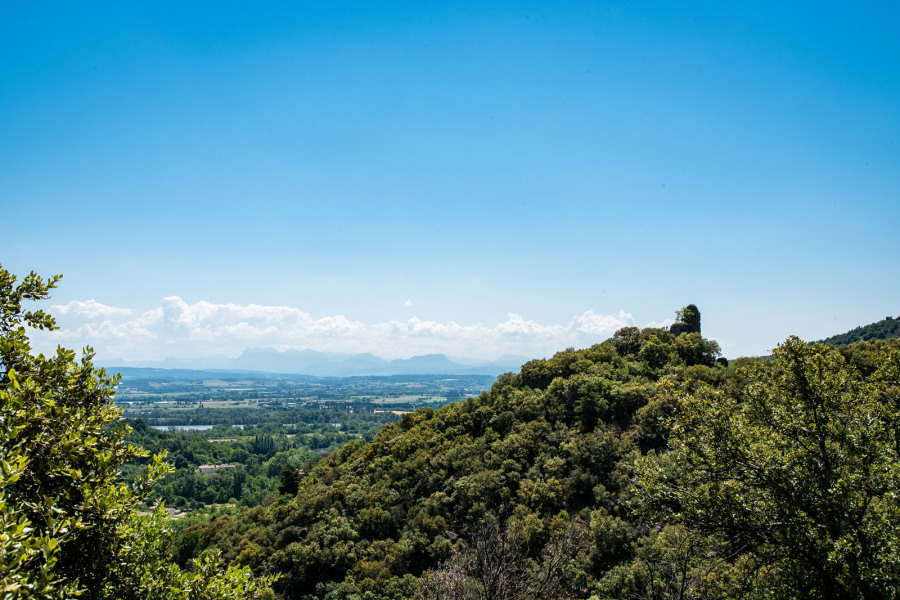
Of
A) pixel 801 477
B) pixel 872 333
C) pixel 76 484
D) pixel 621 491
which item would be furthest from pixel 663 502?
pixel 872 333

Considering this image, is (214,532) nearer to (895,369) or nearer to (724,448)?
(724,448)

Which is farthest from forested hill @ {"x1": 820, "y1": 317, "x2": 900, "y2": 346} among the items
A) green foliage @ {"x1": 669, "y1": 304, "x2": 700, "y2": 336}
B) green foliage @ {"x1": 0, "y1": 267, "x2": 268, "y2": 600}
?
green foliage @ {"x1": 0, "y1": 267, "x2": 268, "y2": 600}

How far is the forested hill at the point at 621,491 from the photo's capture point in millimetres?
7668

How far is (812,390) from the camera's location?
27.7ft

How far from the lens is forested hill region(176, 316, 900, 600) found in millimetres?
7668

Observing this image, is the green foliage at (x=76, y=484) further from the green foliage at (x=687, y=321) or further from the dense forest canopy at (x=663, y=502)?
the green foliage at (x=687, y=321)

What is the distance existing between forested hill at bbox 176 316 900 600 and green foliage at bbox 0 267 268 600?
6.02 metres

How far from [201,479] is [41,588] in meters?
103

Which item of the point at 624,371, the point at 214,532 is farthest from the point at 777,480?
the point at 214,532

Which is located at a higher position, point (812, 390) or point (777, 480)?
point (812, 390)

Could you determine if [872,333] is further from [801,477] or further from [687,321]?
[801,477]

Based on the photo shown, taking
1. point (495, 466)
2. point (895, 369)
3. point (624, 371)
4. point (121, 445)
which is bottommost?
point (495, 466)

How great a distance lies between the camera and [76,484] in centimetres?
556

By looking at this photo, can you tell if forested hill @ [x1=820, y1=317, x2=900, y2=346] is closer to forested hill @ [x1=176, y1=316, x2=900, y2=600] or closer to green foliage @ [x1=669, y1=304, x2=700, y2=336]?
green foliage @ [x1=669, y1=304, x2=700, y2=336]
